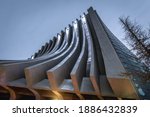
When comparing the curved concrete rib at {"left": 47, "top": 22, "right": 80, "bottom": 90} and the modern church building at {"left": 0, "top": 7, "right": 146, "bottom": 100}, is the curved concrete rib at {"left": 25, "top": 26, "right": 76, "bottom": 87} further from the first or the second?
the curved concrete rib at {"left": 47, "top": 22, "right": 80, "bottom": 90}

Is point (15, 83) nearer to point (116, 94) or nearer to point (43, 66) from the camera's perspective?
point (43, 66)

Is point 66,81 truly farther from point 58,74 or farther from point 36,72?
point 36,72

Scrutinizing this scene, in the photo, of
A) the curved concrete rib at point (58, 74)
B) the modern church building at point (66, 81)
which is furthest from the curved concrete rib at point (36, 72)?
the curved concrete rib at point (58, 74)

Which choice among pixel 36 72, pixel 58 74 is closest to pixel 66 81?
pixel 58 74

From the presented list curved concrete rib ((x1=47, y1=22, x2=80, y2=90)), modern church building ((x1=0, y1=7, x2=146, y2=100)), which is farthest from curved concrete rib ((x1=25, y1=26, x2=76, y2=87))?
curved concrete rib ((x1=47, y1=22, x2=80, y2=90))

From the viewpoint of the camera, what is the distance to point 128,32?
10867 mm

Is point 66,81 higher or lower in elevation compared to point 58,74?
lower

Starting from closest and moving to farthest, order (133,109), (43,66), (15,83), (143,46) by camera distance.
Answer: (133,109) → (143,46) → (15,83) → (43,66)

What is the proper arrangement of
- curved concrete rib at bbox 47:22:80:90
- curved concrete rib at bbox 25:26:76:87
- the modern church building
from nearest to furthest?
the modern church building
curved concrete rib at bbox 47:22:80:90
curved concrete rib at bbox 25:26:76:87

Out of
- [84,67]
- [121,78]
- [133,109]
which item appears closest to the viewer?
[133,109]

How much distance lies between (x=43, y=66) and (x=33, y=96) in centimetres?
315

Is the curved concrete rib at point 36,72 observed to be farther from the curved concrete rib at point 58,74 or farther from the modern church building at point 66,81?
the curved concrete rib at point 58,74

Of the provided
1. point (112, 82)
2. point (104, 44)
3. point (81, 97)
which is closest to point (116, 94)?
point (112, 82)

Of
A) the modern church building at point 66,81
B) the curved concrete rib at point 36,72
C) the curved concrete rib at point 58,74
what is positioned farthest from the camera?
the curved concrete rib at point 36,72
